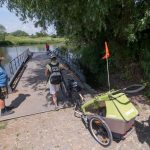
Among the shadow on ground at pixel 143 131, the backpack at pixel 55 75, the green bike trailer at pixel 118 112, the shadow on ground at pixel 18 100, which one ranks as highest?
the backpack at pixel 55 75

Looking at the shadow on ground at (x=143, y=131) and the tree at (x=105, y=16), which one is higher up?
the tree at (x=105, y=16)

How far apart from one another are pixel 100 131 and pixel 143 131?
116cm

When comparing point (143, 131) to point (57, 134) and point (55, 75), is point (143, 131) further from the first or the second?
point (55, 75)

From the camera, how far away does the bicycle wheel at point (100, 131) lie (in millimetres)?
5881

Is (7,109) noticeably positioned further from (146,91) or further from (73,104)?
(146,91)

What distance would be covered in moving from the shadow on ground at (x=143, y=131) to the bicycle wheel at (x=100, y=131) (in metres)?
0.85

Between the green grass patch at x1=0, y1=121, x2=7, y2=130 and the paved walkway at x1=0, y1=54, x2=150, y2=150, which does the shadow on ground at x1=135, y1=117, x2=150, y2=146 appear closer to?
the paved walkway at x1=0, y1=54, x2=150, y2=150

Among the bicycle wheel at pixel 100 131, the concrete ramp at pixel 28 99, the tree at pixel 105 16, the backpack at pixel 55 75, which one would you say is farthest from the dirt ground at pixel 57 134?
the tree at pixel 105 16

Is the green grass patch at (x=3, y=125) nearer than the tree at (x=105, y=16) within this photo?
Yes

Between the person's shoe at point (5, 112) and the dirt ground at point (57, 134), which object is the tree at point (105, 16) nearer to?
the dirt ground at point (57, 134)

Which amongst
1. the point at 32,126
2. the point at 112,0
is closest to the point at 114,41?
the point at 112,0

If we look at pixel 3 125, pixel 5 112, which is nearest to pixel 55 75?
pixel 5 112

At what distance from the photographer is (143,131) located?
668cm

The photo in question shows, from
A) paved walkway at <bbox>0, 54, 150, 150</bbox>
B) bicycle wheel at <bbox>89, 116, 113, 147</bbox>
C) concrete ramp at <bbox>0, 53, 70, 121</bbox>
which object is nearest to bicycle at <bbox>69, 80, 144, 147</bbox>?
bicycle wheel at <bbox>89, 116, 113, 147</bbox>
